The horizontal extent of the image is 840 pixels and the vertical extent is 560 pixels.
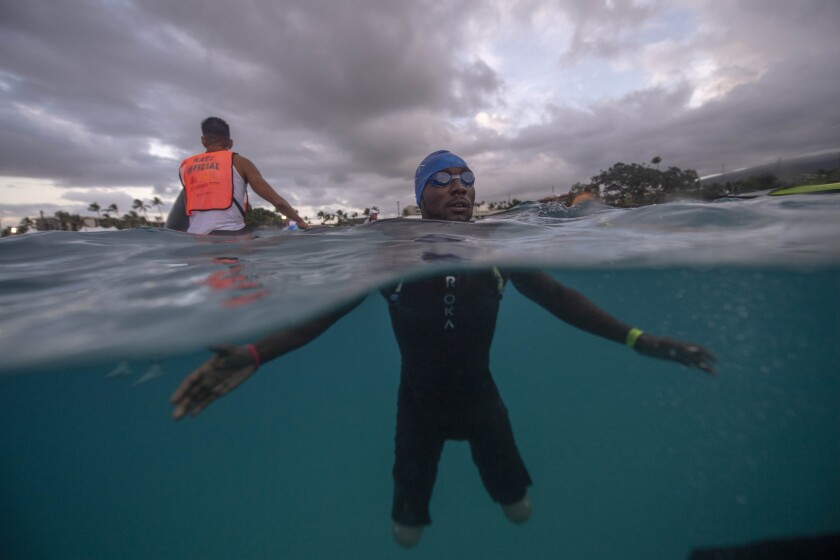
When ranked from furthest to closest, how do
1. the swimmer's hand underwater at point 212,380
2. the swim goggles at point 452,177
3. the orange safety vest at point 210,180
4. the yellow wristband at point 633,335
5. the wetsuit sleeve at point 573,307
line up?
the orange safety vest at point 210,180
the swim goggles at point 452,177
the wetsuit sleeve at point 573,307
the yellow wristband at point 633,335
the swimmer's hand underwater at point 212,380

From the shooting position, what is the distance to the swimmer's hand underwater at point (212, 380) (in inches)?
91.1

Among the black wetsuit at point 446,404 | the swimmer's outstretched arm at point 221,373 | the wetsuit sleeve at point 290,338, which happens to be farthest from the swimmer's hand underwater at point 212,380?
the black wetsuit at point 446,404

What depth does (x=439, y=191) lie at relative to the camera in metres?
4.66

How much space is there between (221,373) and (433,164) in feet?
11.4

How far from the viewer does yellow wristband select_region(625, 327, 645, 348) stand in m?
3.40

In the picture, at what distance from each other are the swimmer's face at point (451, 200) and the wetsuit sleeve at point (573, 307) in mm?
1289

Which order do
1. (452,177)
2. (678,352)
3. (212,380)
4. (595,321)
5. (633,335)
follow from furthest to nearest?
1. (452,177)
2. (595,321)
3. (633,335)
4. (678,352)
5. (212,380)

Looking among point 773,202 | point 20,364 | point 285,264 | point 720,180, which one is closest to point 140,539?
point 20,364

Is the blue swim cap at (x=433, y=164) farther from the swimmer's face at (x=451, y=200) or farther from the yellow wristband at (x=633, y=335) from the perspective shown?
the yellow wristband at (x=633, y=335)

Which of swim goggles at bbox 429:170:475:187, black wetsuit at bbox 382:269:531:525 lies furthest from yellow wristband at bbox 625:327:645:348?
swim goggles at bbox 429:170:475:187

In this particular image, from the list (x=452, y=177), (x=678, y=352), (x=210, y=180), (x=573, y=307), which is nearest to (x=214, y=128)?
(x=210, y=180)

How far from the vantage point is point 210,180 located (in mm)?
4656

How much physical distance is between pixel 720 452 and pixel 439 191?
825cm

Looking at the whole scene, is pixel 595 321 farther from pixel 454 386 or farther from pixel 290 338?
pixel 290 338
